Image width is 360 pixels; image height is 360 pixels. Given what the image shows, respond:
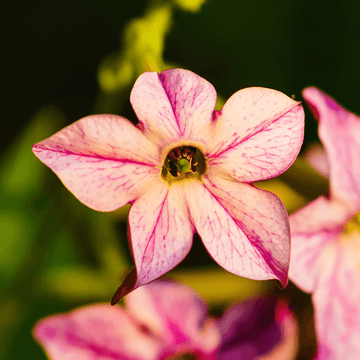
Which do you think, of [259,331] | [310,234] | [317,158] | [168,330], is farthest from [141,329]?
[317,158]

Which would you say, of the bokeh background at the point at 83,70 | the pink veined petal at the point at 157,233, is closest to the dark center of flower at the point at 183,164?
the pink veined petal at the point at 157,233

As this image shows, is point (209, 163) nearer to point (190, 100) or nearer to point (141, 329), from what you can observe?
point (190, 100)

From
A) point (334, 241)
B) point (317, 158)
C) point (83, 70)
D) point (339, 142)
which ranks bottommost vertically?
point (317, 158)

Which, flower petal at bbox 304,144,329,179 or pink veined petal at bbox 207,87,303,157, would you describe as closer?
pink veined petal at bbox 207,87,303,157

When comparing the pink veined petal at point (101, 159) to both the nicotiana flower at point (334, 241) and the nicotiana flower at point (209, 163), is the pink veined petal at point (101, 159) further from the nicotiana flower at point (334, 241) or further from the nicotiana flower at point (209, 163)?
the nicotiana flower at point (334, 241)

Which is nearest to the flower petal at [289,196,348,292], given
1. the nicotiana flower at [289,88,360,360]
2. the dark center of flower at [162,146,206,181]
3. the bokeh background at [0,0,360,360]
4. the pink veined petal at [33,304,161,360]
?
the nicotiana flower at [289,88,360,360]

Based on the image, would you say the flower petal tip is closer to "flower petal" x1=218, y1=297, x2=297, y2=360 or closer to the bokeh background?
"flower petal" x1=218, y1=297, x2=297, y2=360
